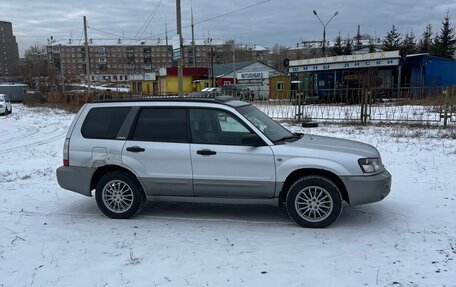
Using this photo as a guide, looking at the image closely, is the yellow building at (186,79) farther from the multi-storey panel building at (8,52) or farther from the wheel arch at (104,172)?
the multi-storey panel building at (8,52)

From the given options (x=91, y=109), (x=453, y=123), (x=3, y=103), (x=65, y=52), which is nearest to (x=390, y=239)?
(x=91, y=109)

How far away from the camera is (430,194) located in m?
6.48

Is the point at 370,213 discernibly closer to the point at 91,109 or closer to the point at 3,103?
the point at 91,109

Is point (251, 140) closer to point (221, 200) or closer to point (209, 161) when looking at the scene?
point (209, 161)

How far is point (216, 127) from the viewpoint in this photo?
5.58m

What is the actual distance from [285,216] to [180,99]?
7.25 feet

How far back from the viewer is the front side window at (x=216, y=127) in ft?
17.8

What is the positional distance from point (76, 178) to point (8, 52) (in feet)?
461

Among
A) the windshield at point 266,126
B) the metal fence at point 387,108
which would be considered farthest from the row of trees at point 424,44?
the windshield at point 266,126

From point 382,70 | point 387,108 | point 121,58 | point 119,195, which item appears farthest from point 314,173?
point 121,58

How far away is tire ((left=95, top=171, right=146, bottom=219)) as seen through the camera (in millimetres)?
5684

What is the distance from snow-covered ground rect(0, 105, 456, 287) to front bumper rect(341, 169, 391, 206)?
1.28ft

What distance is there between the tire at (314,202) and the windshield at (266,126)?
0.69m

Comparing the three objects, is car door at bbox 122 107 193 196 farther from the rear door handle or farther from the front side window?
the front side window
